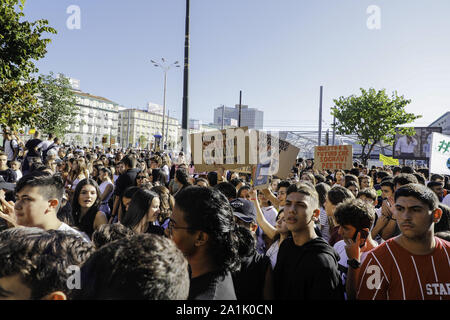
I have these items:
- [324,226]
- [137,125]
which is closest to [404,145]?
[324,226]

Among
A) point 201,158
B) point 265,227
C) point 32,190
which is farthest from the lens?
point 201,158

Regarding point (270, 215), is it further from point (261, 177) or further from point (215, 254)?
point (215, 254)

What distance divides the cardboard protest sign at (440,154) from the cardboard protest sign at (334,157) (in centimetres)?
258

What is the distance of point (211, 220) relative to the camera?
1.84m

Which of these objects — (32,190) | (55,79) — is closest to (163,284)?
(32,190)

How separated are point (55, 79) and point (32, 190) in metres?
27.6

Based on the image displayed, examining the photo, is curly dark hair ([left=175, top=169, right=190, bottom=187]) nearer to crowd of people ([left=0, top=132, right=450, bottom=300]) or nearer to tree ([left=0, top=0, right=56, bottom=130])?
crowd of people ([left=0, top=132, right=450, bottom=300])

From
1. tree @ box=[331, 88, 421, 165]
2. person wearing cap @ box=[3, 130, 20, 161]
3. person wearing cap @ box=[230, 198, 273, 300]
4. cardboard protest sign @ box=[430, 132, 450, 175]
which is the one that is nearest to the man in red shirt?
person wearing cap @ box=[230, 198, 273, 300]

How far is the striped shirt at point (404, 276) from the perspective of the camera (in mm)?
2150

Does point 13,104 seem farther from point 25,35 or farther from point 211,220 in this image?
point 211,220

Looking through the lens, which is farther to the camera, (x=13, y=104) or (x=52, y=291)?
(x=13, y=104)

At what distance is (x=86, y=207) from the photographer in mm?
4277

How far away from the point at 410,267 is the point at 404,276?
79 millimetres
